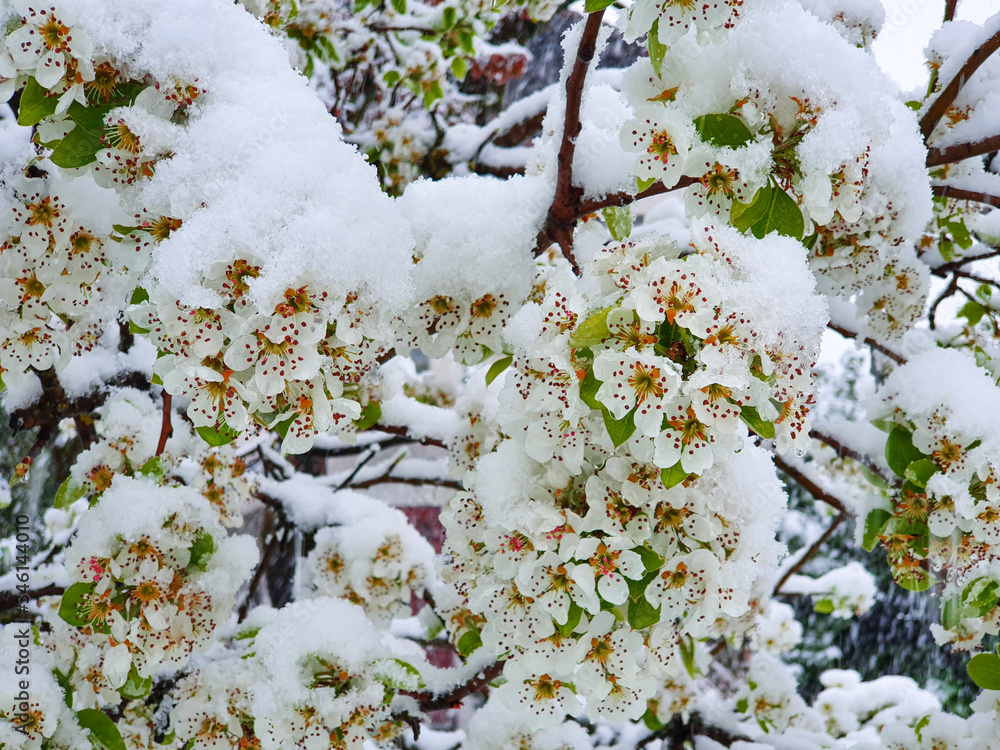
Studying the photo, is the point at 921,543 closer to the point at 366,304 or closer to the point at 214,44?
the point at 366,304

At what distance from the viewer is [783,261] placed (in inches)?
42.7

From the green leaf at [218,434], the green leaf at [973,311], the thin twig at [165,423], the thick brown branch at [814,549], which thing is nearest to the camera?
the green leaf at [218,434]

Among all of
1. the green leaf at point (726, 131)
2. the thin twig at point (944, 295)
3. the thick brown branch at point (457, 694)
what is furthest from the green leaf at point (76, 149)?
the thin twig at point (944, 295)

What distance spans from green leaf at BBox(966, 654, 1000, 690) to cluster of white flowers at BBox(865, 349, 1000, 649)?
0.09 m

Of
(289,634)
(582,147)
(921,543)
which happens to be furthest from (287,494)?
(921,543)

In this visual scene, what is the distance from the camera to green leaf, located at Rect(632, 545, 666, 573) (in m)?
1.22

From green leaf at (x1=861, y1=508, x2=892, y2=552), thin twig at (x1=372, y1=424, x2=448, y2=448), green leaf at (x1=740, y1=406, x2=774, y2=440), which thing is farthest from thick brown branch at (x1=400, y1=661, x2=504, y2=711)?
green leaf at (x1=740, y1=406, x2=774, y2=440)

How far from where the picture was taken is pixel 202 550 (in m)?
1.63

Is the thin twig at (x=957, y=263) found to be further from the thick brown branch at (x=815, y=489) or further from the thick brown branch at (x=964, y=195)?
the thick brown branch at (x=815, y=489)

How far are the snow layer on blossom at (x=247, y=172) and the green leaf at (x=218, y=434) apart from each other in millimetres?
244

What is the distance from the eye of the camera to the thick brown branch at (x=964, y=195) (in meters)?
1.79

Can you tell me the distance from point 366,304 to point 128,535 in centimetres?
85

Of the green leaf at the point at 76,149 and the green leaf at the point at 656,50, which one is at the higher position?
the green leaf at the point at 656,50

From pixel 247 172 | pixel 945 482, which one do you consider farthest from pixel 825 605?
pixel 247 172
